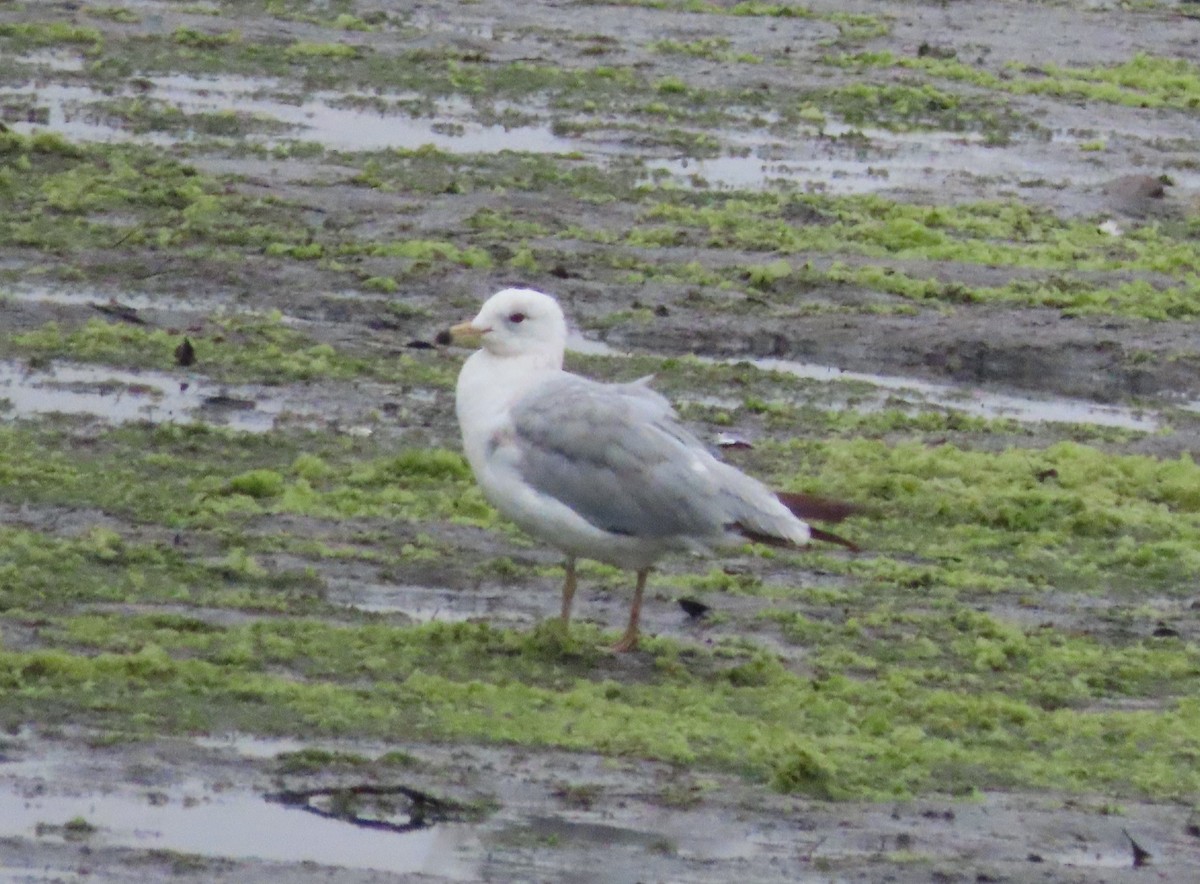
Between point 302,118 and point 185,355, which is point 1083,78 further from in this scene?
point 185,355

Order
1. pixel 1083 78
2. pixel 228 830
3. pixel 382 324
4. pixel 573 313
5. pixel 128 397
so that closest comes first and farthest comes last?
pixel 228 830 < pixel 128 397 < pixel 382 324 < pixel 573 313 < pixel 1083 78

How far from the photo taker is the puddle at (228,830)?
5250 millimetres

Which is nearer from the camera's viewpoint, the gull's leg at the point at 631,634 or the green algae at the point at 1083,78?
the gull's leg at the point at 631,634

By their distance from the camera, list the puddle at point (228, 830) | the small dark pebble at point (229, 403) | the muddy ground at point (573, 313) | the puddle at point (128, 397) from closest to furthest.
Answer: the puddle at point (228, 830) < the muddy ground at point (573, 313) < the puddle at point (128, 397) < the small dark pebble at point (229, 403)

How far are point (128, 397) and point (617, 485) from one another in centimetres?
270

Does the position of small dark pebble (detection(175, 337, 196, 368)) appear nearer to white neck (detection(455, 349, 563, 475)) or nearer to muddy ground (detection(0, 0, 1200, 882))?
muddy ground (detection(0, 0, 1200, 882))

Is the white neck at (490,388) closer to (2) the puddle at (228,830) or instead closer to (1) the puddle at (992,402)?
(2) the puddle at (228,830)

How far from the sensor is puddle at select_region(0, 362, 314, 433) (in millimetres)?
8672

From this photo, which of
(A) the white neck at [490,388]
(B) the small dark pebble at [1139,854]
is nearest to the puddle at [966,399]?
(A) the white neck at [490,388]

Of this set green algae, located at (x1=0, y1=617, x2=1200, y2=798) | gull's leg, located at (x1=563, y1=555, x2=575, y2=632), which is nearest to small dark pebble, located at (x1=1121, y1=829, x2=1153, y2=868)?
green algae, located at (x1=0, y1=617, x2=1200, y2=798)

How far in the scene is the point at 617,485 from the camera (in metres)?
6.80

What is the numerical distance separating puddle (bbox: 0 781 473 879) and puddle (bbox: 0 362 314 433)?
129 inches

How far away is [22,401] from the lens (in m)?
8.70

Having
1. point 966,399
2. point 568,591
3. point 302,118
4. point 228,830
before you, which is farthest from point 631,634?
point 302,118
